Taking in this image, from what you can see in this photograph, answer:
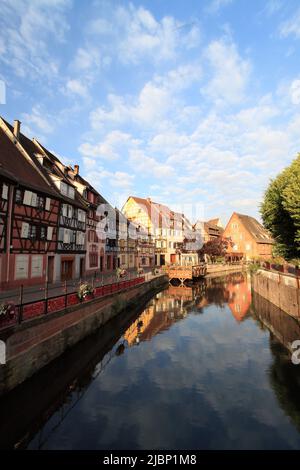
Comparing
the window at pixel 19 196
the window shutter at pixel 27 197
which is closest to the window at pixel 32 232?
the window shutter at pixel 27 197

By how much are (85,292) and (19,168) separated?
11.9 m

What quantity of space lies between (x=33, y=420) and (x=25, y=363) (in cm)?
205

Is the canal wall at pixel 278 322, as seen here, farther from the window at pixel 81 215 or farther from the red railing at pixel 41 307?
the window at pixel 81 215

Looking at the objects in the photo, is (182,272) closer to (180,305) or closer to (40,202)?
(180,305)

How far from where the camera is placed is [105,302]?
59.1 feet

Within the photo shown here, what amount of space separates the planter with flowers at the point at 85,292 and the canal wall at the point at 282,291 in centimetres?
1421

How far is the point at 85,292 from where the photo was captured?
14406mm

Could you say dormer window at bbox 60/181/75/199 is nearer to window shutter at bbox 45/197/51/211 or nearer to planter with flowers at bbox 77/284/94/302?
window shutter at bbox 45/197/51/211

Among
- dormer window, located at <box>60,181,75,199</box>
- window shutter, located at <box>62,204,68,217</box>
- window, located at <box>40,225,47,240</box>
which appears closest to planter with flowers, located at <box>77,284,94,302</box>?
window, located at <box>40,225,47,240</box>

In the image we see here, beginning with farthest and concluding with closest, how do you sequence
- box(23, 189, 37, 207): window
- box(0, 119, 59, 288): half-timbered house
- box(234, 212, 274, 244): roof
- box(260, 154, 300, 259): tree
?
1. box(234, 212, 274, 244): roof
2. box(260, 154, 300, 259): tree
3. box(23, 189, 37, 207): window
4. box(0, 119, 59, 288): half-timbered house

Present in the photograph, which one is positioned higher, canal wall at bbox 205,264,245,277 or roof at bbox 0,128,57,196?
roof at bbox 0,128,57,196

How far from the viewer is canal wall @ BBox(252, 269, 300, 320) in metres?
18.2

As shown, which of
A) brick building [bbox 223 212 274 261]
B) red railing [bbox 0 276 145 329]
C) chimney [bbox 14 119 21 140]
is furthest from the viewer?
brick building [bbox 223 212 274 261]

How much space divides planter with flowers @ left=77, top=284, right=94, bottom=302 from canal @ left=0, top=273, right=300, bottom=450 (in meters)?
2.43
